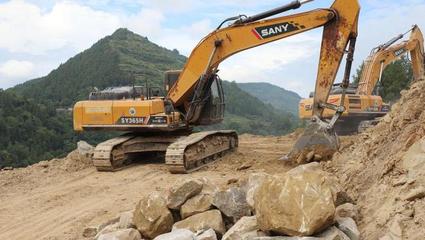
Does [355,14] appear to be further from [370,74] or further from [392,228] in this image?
[370,74]

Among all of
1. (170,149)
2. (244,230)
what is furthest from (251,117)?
(244,230)

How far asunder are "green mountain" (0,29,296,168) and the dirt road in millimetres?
2910

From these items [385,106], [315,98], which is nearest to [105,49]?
[385,106]

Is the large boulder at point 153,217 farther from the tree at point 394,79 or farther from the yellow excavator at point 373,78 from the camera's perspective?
the tree at point 394,79

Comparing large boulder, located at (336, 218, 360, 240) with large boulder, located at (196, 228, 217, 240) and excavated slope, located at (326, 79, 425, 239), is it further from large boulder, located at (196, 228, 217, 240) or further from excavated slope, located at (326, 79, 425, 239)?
large boulder, located at (196, 228, 217, 240)

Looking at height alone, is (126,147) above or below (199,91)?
below

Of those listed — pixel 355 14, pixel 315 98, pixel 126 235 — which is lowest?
pixel 126 235

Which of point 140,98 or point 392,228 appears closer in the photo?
point 392,228

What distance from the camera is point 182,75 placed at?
40.4 ft

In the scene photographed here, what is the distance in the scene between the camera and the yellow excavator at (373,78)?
1947 cm

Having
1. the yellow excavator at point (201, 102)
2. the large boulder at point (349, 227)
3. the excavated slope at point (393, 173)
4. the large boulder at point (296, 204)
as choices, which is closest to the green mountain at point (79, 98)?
the yellow excavator at point (201, 102)

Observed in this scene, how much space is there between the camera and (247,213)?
236 inches

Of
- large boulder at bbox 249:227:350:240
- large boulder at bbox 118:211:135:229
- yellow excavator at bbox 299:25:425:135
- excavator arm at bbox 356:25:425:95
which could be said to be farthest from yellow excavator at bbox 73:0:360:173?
excavator arm at bbox 356:25:425:95

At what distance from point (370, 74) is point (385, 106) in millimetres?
1566
